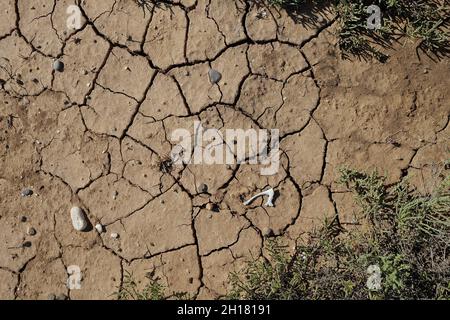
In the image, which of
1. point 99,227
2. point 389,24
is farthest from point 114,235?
point 389,24

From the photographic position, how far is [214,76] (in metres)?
4.13

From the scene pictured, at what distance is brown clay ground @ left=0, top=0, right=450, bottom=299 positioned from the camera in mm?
4035

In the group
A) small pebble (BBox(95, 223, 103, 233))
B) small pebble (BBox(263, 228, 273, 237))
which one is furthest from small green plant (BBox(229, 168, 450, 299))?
small pebble (BBox(95, 223, 103, 233))

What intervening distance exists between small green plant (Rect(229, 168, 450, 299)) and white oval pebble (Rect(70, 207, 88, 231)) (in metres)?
1.10

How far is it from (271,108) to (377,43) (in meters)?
0.88

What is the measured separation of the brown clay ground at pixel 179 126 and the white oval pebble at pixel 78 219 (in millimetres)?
47

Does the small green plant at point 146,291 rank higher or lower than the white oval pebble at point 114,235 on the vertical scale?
lower

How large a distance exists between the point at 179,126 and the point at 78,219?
3.16ft

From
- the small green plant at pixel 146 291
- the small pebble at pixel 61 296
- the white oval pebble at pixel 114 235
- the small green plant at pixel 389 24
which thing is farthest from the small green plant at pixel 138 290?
the small green plant at pixel 389 24

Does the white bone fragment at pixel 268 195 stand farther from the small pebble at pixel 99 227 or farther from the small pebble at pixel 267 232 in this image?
Result: the small pebble at pixel 99 227

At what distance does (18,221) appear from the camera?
4.16 m

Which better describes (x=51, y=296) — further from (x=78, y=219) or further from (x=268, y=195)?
(x=268, y=195)

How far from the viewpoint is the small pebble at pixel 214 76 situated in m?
4.13
